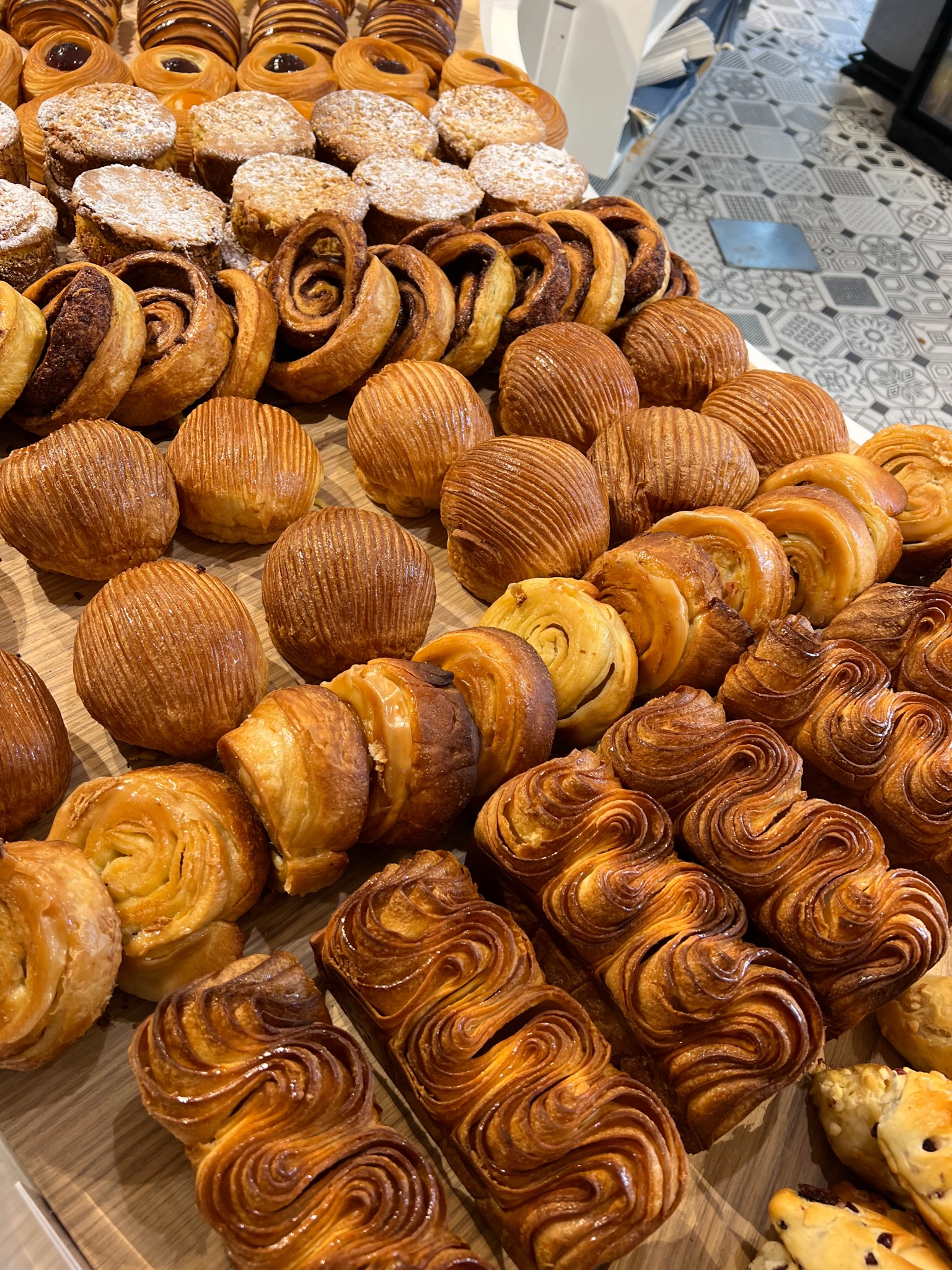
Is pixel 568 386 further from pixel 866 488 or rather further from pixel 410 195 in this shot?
pixel 410 195

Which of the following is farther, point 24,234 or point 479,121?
point 479,121

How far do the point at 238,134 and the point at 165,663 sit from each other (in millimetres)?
2075

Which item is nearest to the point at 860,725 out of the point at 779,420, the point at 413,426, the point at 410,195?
the point at 779,420

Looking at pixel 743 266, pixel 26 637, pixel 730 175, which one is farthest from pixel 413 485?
pixel 730 175

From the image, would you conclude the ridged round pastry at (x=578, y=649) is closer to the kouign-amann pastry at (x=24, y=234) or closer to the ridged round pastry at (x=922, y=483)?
the ridged round pastry at (x=922, y=483)

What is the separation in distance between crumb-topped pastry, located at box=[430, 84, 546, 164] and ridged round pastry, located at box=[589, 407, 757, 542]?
1.56 m

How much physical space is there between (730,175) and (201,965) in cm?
613

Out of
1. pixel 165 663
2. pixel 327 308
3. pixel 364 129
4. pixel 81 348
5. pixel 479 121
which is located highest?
pixel 479 121

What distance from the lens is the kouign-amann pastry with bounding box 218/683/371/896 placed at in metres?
1.62

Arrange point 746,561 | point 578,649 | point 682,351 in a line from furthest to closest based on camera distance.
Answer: point 682,351, point 746,561, point 578,649

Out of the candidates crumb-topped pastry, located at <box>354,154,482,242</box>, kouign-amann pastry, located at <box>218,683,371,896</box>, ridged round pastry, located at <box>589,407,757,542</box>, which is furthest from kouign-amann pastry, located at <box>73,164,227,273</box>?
kouign-amann pastry, located at <box>218,683,371,896</box>

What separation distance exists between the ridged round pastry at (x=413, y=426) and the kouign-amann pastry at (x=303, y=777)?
2.85 ft

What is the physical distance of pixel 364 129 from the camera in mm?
3141

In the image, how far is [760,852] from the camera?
1676mm
